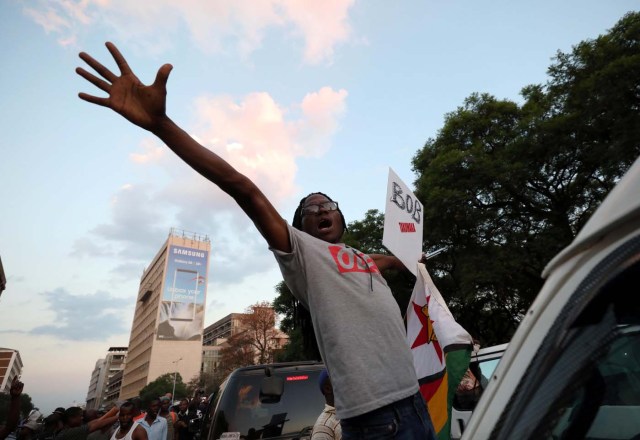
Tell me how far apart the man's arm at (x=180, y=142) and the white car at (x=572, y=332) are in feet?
3.52

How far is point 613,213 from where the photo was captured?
2.30 ft

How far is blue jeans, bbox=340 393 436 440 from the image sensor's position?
1.53 metres

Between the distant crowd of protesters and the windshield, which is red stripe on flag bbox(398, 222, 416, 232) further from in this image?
the distant crowd of protesters

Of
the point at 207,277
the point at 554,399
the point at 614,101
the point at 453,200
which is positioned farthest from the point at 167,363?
the point at 554,399

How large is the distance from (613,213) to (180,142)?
4.76 ft

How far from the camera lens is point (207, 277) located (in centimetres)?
8988

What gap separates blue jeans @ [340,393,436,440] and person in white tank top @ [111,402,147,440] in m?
5.30

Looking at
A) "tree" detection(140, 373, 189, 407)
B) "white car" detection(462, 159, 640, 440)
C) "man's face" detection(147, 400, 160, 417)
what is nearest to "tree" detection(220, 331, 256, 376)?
"tree" detection(140, 373, 189, 407)

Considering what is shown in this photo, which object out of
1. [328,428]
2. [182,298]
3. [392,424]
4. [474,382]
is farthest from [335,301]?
[182,298]

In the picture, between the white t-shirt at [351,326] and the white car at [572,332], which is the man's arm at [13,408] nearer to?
the white t-shirt at [351,326]

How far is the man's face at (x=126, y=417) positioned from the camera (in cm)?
579

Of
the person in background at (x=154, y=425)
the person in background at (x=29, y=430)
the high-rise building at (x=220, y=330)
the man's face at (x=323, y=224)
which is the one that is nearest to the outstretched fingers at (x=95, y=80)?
the man's face at (x=323, y=224)

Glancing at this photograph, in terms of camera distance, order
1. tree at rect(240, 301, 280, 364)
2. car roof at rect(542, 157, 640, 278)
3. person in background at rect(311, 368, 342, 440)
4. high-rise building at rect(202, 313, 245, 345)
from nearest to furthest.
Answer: car roof at rect(542, 157, 640, 278)
person in background at rect(311, 368, 342, 440)
tree at rect(240, 301, 280, 364)
high-rise building at rect(202, 313, 245, 345)

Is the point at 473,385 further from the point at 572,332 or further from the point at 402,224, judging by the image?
the point at 572,332
